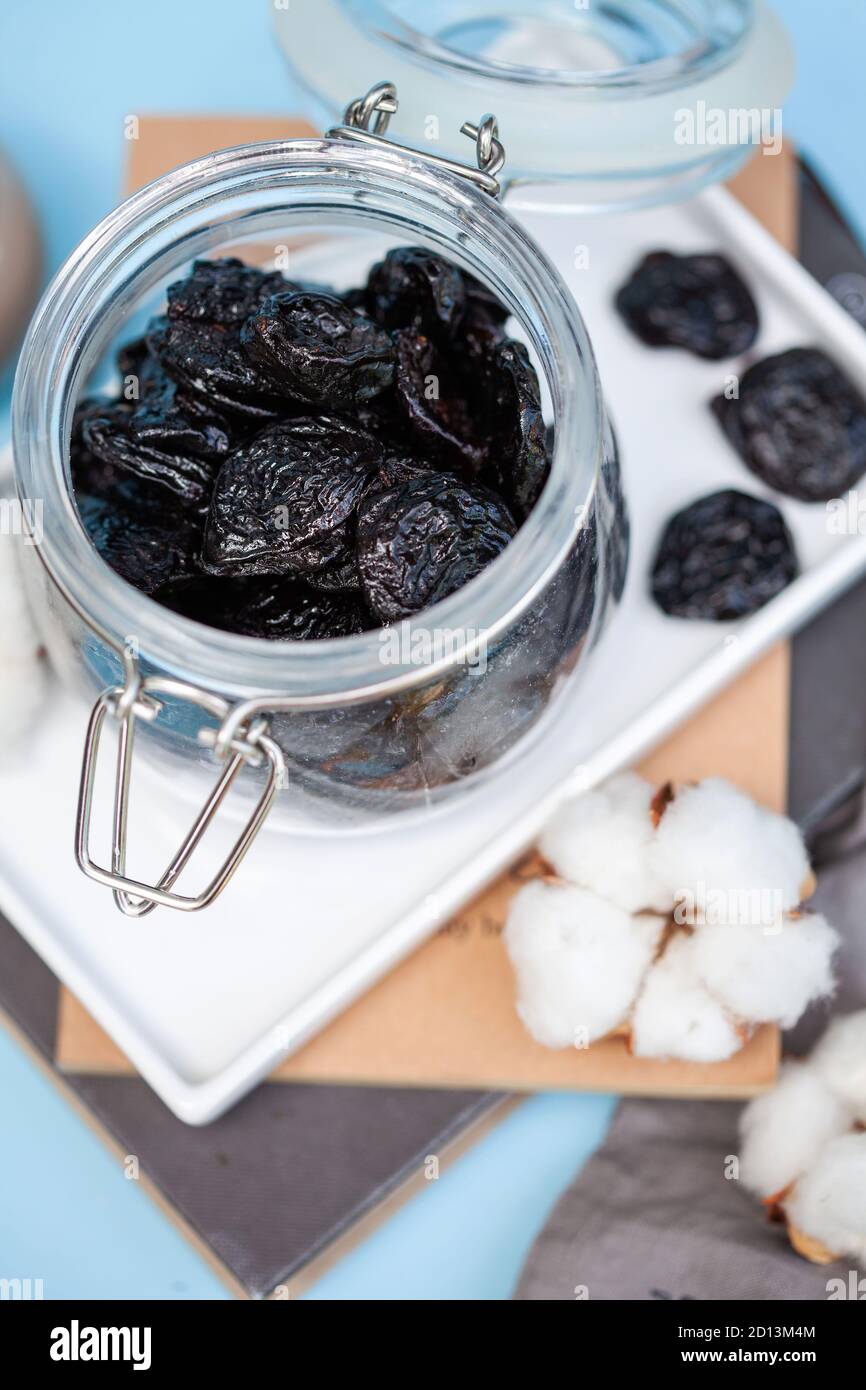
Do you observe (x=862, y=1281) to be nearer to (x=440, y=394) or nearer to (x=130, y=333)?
(x=440, y=394)

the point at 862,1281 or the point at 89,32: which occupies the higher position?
the point at 89,32

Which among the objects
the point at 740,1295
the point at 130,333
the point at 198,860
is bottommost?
the point at 740,1295

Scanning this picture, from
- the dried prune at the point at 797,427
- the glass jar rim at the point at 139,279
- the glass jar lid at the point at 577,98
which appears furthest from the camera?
the dried prune at the point at 797,427

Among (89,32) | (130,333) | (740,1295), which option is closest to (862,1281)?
(740,1295)

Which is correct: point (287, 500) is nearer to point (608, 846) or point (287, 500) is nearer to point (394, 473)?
point (394, 473)

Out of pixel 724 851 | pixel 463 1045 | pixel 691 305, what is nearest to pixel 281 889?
pixel 463 1045

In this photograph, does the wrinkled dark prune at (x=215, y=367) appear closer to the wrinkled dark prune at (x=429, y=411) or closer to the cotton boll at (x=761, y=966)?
the wrinkled dark prune at (x=429, y=411)

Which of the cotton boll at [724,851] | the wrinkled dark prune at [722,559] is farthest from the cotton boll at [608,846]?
the wrinkled dark prune at [722,559]
